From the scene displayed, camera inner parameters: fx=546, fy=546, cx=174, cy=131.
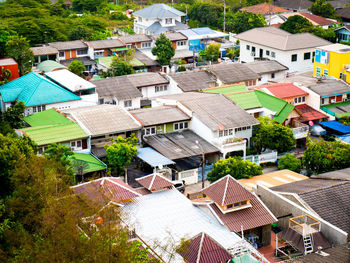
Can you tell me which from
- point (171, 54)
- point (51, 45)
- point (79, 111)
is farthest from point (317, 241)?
point (51, 45)

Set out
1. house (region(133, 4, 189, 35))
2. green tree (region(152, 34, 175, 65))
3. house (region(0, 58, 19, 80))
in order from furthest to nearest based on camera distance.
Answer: house (region(133, 4, 189, 35)) → green tree (region(152, 34, 175, 65)) → house (region(0, 58, 19, 80))

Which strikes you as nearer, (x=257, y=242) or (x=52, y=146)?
(x=257, y=242)

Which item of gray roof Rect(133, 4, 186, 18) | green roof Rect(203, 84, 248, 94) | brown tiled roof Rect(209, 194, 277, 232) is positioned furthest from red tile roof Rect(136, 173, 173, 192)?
gray roof Rect(133, 4, 186, 18)

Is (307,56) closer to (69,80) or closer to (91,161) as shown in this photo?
(69,80)

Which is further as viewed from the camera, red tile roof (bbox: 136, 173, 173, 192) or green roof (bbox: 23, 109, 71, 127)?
green roof (bbox: 23, 109, 71, 127)

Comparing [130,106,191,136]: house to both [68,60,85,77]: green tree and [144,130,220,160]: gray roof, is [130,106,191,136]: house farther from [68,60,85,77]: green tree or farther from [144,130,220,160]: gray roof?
[68,60,85,77]: green tree

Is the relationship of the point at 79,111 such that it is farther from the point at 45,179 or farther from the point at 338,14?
the point at 338,14

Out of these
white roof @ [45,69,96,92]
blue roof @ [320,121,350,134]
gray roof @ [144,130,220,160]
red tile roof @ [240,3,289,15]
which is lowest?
blue roof @ [320,121,350,134]
